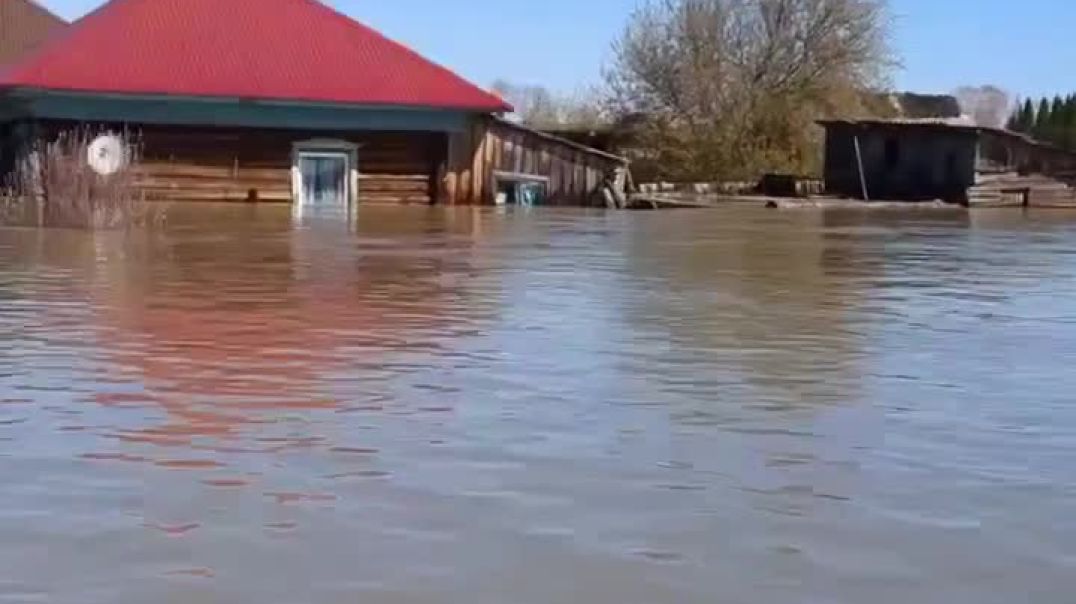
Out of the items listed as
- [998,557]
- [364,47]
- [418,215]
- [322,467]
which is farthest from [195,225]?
[998,557]

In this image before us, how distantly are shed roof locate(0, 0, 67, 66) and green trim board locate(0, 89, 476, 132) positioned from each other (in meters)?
10.0

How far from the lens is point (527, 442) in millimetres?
8281

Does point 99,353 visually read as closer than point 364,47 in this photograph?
Yes

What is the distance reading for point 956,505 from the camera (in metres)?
7.11

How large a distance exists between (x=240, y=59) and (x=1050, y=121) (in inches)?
1748

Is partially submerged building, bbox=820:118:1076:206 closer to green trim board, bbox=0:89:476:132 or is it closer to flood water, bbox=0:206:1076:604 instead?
green trim board, bbox=0:89:476:132

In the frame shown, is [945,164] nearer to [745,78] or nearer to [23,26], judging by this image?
[745,78]

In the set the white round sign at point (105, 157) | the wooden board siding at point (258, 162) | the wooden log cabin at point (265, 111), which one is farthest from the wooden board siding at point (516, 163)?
the white round sign at point (105, 157)

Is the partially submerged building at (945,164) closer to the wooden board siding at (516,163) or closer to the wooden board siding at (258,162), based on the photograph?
the wooden board siding at (516,163)

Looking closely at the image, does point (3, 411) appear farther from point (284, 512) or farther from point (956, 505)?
point (956, 505)

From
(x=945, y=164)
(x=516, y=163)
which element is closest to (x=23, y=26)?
(x=516, y=163)

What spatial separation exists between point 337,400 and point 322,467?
1.85 m

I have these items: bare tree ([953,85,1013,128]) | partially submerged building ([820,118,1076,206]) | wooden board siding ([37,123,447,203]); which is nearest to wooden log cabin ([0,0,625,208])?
wooden board siding ([37,123,447,203])

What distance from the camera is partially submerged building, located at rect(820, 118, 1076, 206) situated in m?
52.3
